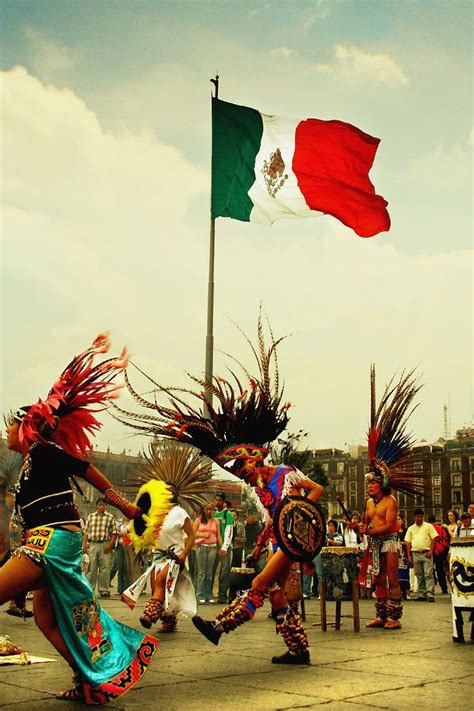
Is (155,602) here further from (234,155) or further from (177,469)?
(234,155)

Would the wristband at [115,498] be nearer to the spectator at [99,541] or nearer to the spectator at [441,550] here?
the spectator at [99,541]

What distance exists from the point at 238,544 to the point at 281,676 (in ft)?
31.2

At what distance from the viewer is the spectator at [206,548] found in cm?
1543

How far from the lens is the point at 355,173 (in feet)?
61.4

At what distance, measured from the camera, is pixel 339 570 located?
1014cm

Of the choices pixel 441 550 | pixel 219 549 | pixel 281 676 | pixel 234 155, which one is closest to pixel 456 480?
pixel 441 550

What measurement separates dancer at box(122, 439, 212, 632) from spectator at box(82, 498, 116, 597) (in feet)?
14.1

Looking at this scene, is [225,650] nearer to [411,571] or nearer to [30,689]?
[30,689]

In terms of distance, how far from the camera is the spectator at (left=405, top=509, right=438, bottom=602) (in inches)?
633

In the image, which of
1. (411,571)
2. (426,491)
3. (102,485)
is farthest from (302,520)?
(411,571)

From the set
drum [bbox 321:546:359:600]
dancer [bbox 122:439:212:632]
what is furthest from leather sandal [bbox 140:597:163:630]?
drum [bbox 321:546:359:600]

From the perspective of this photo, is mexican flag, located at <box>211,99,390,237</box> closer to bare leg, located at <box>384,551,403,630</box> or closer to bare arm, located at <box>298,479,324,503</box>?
bare leg, located at <box>384,551,403,630</box>

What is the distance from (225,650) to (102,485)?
10.8ft

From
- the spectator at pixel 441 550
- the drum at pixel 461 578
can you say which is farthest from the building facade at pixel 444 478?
the drum at pixel 461 578
